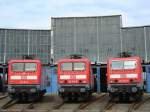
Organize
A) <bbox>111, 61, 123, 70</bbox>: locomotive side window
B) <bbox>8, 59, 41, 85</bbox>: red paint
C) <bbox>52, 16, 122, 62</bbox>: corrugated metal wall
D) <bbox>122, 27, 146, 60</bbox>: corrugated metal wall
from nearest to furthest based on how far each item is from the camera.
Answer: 1. <bbox>111, 61, 123, 70</bbox>: locomotive side window
2. <bbox>8, 59, 41, 85</bbox>: red paint
3. <bbox>122, 27, 146, 60</bbox>: corrugated metal wall
4. <bbox>52, 16, 122, 62</bbox>: corrugated metal wall

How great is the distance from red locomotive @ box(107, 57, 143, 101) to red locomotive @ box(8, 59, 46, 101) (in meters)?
4.49

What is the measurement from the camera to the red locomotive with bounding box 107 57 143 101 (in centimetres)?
2214

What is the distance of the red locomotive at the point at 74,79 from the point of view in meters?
22.8

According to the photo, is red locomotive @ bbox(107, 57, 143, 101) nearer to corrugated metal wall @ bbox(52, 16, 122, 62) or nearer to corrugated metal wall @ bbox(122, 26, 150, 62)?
corrugated metal wall @ bbox(122, 26, 150, 62)

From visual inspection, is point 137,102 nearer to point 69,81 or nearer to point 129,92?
point 129,92

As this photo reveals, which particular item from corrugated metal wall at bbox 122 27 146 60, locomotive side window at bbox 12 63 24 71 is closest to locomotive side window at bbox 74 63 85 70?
locomotive side window at bbox 12 63 24 71

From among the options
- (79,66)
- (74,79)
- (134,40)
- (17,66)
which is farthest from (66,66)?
(134,40)

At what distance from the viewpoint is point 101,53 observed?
4734cm

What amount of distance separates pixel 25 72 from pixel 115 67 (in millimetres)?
5644

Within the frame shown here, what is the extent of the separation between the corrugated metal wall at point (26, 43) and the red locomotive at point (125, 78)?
2488cm

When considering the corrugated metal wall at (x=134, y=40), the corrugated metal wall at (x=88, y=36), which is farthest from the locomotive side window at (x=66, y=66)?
the corrugated metal wall at (x=134, y=40)

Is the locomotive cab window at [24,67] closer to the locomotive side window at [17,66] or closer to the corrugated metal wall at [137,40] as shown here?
the locomotive side window at [17,66]

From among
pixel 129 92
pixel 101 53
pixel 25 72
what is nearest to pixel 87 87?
pixel 129 92

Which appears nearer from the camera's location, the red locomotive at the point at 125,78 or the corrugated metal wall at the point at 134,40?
the red locomotive at the point at 125,78
